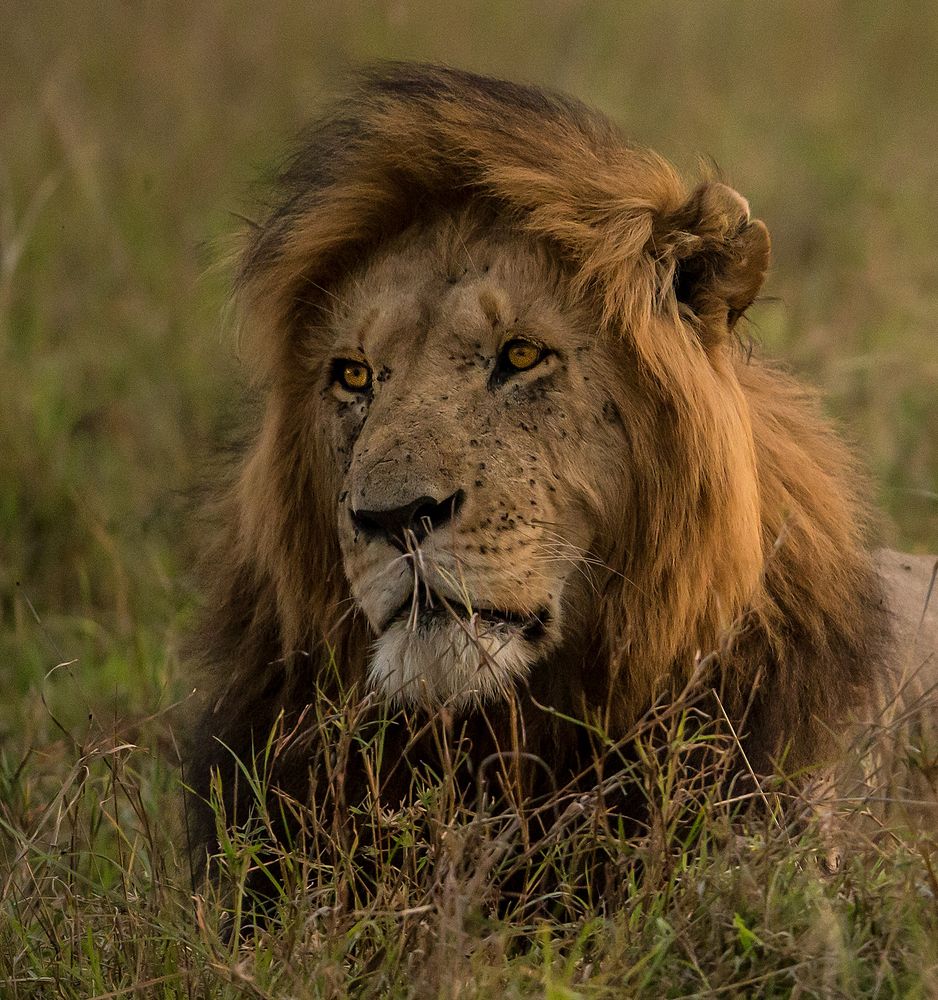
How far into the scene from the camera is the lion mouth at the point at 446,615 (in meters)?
3.05

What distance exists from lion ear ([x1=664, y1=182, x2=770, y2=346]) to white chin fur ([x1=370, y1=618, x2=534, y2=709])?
83 cm

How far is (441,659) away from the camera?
3082 mm

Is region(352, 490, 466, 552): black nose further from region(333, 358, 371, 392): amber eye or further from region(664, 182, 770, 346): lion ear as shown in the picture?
region(664, 182, 770, 346): lion ear

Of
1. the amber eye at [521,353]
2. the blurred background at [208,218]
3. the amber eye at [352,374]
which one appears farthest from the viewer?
the blurred background at [208,218]

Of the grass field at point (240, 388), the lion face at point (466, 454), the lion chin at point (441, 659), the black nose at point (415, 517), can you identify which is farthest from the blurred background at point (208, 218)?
the black nose at point (415, 517)

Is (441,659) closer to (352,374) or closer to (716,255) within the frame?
(352,374)

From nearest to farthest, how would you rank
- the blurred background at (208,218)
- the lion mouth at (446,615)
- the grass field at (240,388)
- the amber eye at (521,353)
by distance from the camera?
the grass field at (240,388) → the lion mouth at (446,615) → the amber eye at (521,353) → the blurred background at (208,218)

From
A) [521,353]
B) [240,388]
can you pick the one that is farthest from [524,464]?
[240,388]

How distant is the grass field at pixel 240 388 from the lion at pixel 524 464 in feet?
1.09

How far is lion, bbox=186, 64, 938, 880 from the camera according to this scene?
10.4 ft

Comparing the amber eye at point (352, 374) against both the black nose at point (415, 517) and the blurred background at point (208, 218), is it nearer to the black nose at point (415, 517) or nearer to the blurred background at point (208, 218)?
the black nose at point (415, 517)

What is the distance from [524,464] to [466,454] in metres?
0.13

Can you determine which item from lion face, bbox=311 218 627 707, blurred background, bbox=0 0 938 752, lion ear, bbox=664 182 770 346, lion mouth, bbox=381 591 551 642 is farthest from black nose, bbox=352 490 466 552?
blurred background, bbox=0 0 938 752

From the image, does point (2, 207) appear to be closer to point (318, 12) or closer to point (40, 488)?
point (40, 488)
